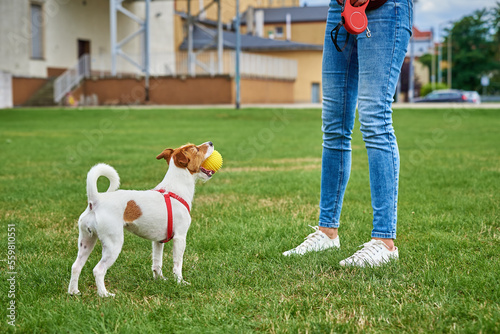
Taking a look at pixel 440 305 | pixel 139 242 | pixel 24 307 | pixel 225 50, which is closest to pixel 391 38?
pixel 440 305

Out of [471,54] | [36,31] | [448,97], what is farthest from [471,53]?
[36,31]

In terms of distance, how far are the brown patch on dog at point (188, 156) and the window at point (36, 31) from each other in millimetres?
33902

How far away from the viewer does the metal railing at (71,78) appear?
33688 mm

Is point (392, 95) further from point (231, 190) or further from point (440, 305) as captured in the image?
point (231, 190)

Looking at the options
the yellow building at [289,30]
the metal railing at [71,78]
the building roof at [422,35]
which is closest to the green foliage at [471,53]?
the yellow building at [289,30]

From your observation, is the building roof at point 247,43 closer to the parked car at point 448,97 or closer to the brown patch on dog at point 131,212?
the parked car at point 448,97

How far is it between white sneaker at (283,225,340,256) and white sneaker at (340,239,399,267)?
34cm

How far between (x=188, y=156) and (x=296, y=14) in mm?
64107

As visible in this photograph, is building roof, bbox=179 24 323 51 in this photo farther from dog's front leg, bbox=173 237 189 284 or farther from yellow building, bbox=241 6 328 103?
dog's front leg, bbox=173 237 189 284

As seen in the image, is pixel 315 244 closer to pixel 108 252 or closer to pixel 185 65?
pixel 108 252

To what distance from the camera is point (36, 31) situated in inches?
1363

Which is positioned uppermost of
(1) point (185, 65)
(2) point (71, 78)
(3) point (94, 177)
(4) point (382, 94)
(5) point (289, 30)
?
(5) point (289, 30)

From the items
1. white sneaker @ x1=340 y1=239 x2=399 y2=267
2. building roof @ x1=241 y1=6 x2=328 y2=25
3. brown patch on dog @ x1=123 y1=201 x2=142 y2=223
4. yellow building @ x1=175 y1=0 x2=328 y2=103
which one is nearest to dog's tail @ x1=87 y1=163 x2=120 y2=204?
brown patch on dog @ x1=123 y1=201 x2=142 y2=223

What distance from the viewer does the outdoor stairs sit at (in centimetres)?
3359
